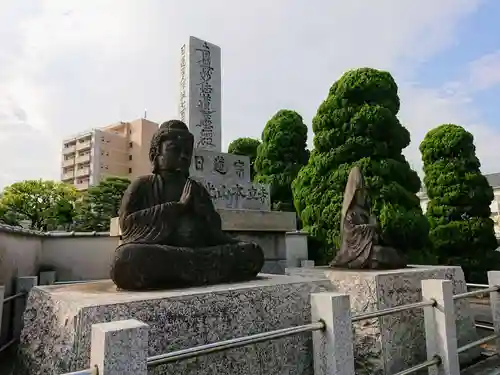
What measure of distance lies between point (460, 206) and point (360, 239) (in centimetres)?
811

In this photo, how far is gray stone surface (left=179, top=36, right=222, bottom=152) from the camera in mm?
7414

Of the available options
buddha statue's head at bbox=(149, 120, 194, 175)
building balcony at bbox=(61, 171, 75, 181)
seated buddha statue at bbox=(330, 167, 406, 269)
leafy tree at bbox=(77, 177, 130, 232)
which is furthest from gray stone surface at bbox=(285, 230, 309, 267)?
building balcony at bbox=(61, 171, 75, 181)

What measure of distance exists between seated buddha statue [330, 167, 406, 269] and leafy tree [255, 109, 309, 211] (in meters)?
7.51

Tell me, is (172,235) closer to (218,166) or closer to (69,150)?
(218,166)

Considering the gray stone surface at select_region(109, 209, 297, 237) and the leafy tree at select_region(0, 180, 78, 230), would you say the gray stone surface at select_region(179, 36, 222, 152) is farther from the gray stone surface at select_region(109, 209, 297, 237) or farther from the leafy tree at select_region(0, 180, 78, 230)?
the leafy tree at select_region(0, 180, 78, 230)

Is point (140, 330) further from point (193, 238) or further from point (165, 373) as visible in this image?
point (193, 238)

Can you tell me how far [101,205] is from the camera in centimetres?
2214

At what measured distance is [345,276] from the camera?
4488 millimetres

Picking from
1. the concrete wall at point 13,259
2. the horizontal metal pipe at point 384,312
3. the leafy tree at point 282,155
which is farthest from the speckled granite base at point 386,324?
the leafy tree at point 282,155

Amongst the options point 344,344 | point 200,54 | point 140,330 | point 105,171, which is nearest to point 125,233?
point 140,330

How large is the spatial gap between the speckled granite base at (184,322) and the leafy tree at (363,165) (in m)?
6.61

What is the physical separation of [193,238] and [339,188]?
23.1 feet

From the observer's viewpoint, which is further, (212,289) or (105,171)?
(105,171)

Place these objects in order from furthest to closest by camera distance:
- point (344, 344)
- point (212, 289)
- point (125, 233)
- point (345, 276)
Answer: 1. point (345, 276)
2. point (125, 233)
3. point (212, 289)
4. point (344, 344)
